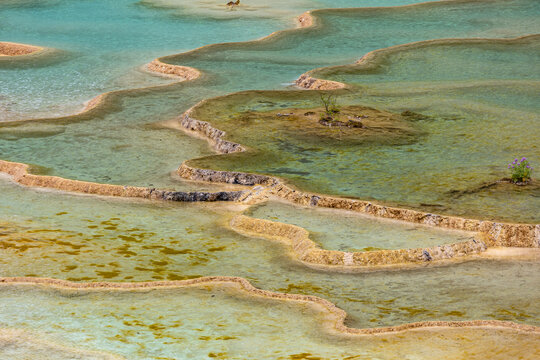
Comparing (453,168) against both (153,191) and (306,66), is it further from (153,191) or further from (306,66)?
(306,66)

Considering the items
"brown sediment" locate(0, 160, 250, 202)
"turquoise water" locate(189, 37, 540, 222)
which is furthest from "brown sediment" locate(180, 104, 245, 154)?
"brown sediment" locate(0, 160, 250, 202)

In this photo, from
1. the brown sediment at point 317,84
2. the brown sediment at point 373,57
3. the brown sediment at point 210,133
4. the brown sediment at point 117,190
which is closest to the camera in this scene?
the brown sediment at point 117,190

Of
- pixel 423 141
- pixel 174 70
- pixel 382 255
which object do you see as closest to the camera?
pixel 382 255

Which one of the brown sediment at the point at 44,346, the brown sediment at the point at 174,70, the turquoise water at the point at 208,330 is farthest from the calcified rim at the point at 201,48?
the brown sediment at the point at 44,346

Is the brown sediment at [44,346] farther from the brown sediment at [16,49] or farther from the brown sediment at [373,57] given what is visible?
the brown sediment at [16,49]

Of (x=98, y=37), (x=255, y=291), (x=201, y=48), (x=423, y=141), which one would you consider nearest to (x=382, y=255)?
(x=255, y=291)

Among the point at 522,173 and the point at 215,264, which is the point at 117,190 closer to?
the point at 215,264
